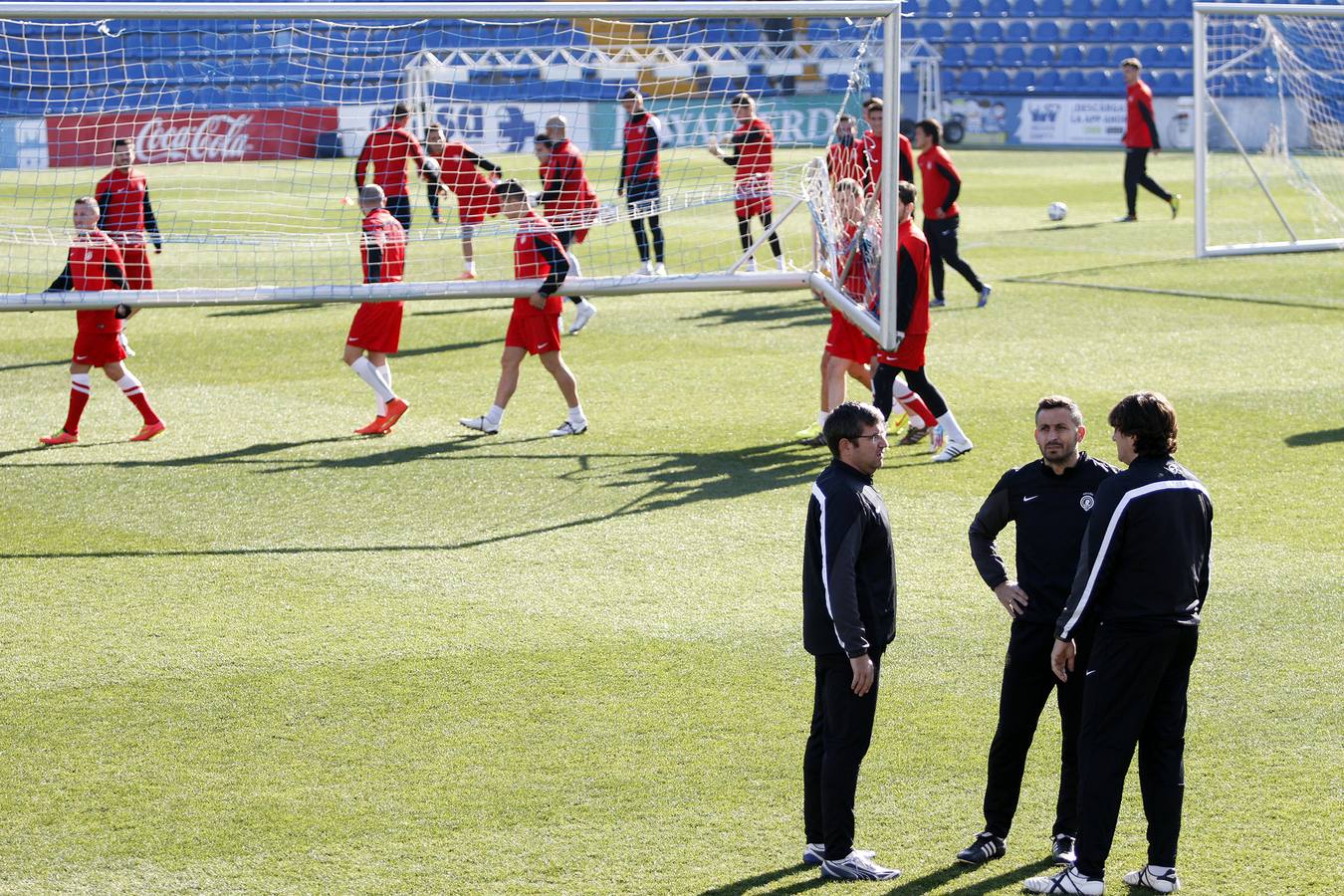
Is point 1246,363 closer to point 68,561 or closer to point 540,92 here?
point 540,92

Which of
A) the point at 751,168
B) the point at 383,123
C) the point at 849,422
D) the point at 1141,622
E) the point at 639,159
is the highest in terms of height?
the point at 383,123

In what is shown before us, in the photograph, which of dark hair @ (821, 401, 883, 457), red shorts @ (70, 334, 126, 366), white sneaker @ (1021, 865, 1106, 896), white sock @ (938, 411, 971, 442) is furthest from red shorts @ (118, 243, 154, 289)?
white sneaker @ (1021, 865, 1106, 896)

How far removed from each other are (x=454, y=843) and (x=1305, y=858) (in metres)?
2.78

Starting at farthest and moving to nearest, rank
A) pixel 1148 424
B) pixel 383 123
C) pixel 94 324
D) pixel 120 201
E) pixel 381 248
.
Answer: pixel 383 123
pixel 120 201
pixel 94 324
pixel 381 248
pixel 1148 424

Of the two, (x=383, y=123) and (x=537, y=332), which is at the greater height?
(x=383, y=123)

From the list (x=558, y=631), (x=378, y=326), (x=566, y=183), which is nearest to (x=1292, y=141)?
(x=566, y=183)

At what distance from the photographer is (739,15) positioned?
9.98 m

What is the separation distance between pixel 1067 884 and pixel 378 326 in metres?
7.79

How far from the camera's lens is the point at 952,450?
10.5 m

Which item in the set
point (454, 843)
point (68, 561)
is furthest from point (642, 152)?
point (454, 843)

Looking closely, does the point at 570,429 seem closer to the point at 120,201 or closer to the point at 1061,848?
the point at 120,201

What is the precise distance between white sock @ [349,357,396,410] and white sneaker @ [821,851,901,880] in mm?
7220

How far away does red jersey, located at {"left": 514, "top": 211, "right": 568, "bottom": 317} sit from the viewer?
10.9m

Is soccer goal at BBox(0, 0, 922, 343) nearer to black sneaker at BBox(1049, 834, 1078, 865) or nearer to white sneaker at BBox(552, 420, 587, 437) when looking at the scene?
white sneaker at BBox(552, 420, 587, 437)
